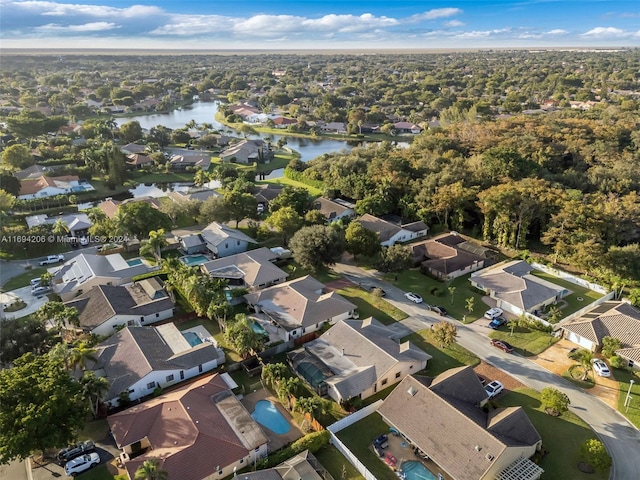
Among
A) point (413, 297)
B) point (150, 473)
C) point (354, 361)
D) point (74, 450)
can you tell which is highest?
point (150, 473)

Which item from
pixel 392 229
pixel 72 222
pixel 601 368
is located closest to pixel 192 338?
pixel 392 229

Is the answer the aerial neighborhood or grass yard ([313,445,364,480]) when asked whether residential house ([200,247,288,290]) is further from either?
grass yard ([313,445,364,480])

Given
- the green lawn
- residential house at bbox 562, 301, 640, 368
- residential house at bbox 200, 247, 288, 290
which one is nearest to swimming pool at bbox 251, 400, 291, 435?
residential house at bbox 200, 247, 288, 290

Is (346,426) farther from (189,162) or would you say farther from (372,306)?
(189,162)

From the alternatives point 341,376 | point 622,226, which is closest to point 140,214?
point 341,376

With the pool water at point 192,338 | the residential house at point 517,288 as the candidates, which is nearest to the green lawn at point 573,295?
the residential house at point 517,288

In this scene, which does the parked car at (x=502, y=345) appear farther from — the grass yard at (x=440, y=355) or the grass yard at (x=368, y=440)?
the grass yard at (x=368, y=440)

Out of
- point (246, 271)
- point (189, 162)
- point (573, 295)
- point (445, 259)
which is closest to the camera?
point (573, 295)
